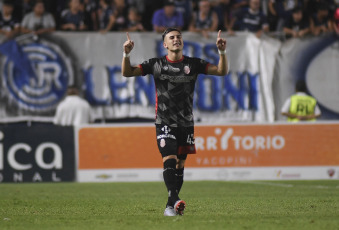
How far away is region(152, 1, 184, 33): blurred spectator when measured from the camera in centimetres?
1878

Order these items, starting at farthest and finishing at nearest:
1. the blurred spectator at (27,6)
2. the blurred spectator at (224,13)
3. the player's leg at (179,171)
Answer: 1. the blurred spectator at (224,13)
2. the blurred spectator at (27,6)
3. the player's leg at (179,171)

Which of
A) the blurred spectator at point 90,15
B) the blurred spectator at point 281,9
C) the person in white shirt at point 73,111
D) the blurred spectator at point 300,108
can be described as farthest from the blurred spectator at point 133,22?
the blurred spectator at point 300,108

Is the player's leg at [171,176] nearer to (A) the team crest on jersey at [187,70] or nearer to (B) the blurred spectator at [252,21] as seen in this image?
(A) the team crest on jersey at [187,70]

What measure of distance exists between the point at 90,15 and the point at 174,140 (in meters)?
11.0

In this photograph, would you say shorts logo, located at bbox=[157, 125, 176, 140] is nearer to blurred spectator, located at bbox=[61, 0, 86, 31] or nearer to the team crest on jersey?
the team crest on jersey

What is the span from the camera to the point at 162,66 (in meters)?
8.85

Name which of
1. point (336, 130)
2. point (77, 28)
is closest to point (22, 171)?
point (77, 28)

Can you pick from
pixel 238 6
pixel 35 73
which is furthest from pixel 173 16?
pixel 35 73

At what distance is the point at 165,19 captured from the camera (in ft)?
61.8

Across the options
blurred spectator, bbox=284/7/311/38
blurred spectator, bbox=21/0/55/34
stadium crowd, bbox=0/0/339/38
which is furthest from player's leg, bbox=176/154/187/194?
blurred spectator, bbox=284/7/311/38

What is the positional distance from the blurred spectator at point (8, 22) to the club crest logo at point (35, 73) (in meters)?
0.22

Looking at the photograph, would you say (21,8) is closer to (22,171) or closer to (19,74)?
(19,74)

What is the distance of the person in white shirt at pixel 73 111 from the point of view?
1794cm

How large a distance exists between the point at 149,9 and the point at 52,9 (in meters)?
2.40
